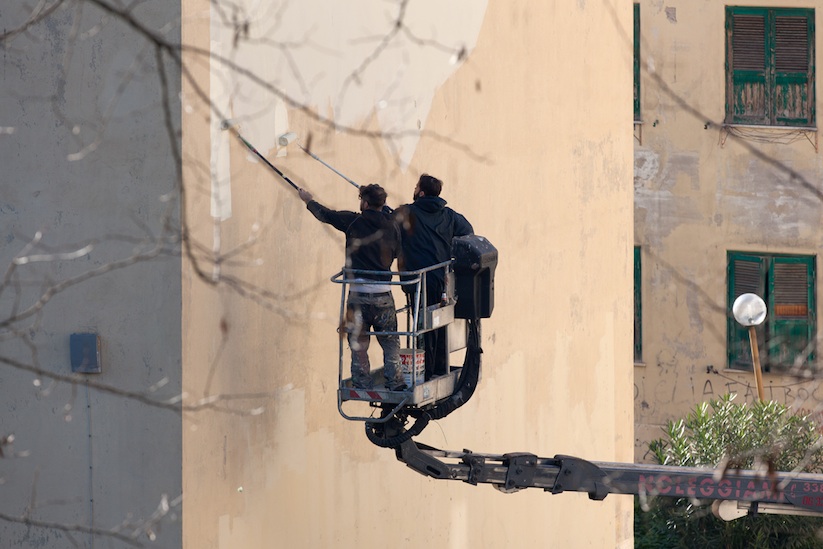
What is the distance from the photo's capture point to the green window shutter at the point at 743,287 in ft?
66.7

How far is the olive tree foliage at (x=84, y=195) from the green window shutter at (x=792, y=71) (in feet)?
46.3

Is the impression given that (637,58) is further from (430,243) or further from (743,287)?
(430,243)

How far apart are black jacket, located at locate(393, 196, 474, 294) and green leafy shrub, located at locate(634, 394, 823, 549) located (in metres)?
7.86

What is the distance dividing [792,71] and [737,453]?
7.27m

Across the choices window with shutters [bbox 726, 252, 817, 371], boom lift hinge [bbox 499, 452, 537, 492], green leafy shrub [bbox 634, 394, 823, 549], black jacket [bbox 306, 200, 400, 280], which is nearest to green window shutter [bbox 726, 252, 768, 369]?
window with shutters [bbox 726, 252, 817, 371]

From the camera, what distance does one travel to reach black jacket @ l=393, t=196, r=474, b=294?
26.7 ft

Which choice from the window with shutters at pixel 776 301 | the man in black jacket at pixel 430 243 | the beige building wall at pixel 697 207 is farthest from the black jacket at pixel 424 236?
the window with shutters at pixel 776 301

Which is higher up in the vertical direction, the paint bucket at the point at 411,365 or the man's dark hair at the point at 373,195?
the man's dark hair at the point at 373,195

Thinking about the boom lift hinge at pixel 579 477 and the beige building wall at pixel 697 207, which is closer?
the boom lift hinge at pixel 579 477

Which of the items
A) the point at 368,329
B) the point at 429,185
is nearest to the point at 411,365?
the point at 368,329

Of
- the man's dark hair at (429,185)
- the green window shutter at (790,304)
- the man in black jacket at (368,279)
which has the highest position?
Result: the man's dark hair at (429,185)

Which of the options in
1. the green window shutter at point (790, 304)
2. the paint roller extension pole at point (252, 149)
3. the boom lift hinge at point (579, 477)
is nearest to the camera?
the paint roller extension pole at point (252, 149)

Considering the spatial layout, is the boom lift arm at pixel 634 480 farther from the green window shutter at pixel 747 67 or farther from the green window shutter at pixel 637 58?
the green window shutter at pixel 747 67

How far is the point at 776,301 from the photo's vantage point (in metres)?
20.3
